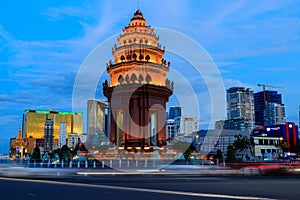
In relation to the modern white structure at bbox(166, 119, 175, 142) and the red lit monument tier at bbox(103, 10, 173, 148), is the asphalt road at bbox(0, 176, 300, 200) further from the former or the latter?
the modern white structure at bbox(166, 119, 175, 142)

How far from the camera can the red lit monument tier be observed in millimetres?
49000

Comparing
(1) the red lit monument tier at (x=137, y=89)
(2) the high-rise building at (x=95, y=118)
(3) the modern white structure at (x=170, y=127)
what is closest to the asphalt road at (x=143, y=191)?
(1) the red lit monument tier at (x=137, y=89)

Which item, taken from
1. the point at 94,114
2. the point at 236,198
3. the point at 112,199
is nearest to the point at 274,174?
the point at 236,198

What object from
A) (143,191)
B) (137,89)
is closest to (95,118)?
(137,89)

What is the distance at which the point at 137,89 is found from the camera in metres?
49.0

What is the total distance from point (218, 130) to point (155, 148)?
9897 cm

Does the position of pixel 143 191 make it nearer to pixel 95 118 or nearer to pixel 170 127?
pixel 95 118

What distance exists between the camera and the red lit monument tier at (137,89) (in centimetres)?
4900

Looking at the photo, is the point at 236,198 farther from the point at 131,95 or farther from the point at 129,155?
the point at 131,95

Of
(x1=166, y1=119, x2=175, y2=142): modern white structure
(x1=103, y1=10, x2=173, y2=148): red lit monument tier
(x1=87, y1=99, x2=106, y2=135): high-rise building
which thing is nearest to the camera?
(x1=103, y1=10, x2=173, y2=148): red lit monument tier

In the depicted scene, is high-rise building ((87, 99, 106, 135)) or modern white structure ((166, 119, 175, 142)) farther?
modern white structure ((166, 119, 175, 142))

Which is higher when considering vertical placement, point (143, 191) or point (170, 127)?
point (170, 127)

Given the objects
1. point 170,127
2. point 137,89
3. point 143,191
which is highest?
point 137,89

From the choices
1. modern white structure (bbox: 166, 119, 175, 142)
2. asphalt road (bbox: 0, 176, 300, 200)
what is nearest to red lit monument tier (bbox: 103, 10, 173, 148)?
asphalt road (bbox: 0, 176, 300, 200)
